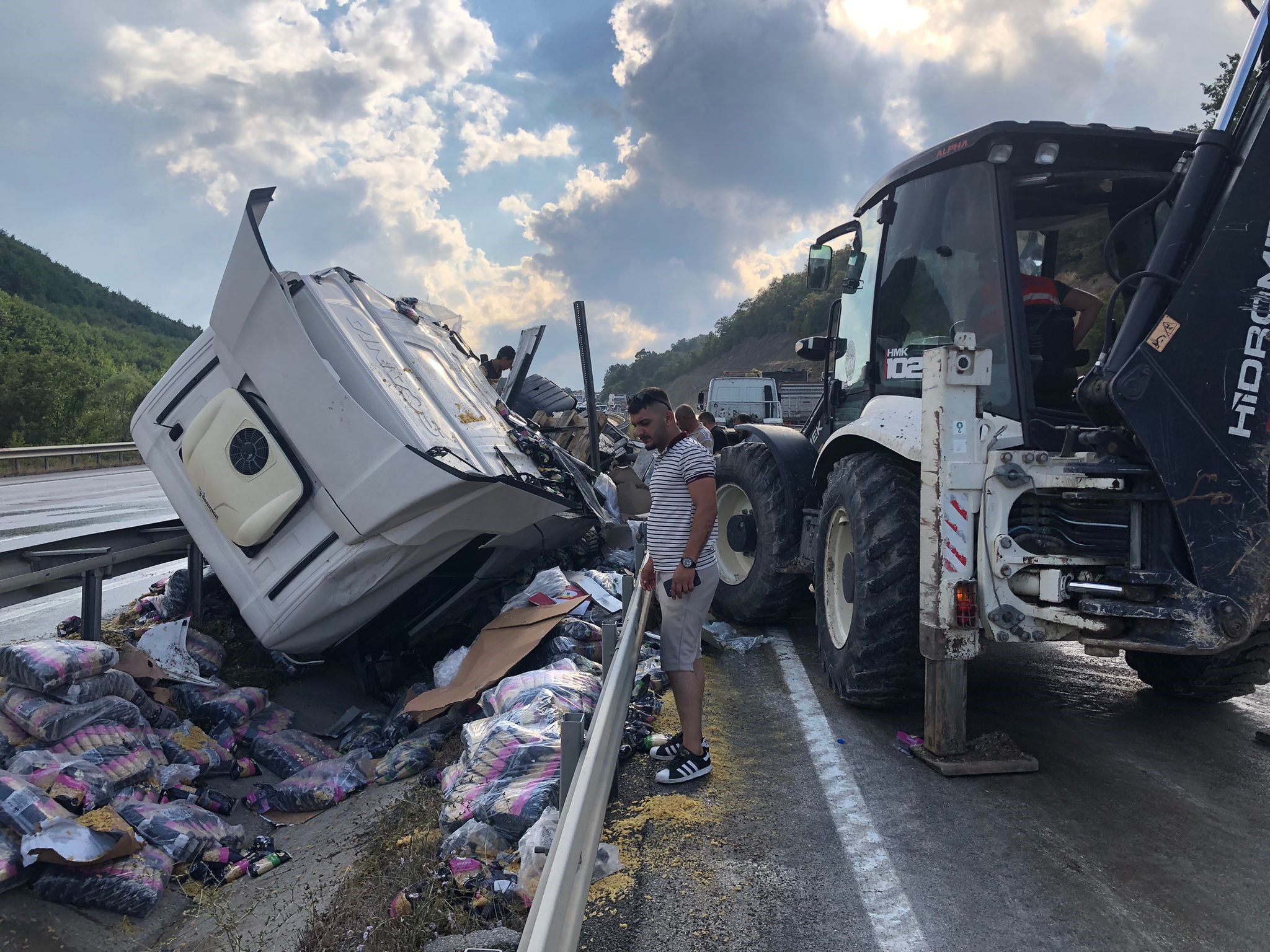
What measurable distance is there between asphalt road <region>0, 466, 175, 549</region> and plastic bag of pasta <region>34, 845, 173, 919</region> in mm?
2857

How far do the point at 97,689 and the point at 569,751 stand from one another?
319 cm

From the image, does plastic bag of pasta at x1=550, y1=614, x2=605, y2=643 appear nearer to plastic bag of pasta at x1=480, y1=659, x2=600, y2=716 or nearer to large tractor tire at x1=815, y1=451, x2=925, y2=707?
plastic bag of pasta at x1=480, y1=659, x2=600, y2=716

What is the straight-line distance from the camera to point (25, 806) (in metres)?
3.50

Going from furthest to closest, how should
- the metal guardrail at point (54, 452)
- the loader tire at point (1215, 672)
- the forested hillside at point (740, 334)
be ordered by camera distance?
the forested hillside at point (740, 334) → the metal guardrail at point (54, 452) → the loader tire at point (1215, 672)

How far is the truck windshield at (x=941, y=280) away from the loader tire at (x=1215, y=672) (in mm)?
1897

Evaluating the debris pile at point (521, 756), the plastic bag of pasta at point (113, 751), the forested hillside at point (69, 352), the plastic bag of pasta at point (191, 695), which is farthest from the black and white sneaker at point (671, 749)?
the forested hillside at point (69, 352)

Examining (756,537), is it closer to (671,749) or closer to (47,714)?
(671,749)

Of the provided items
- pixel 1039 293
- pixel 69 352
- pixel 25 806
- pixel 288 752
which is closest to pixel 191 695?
pixel 288 752

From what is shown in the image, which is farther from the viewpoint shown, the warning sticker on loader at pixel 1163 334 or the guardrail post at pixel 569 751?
the warning sticker on loader at pixel 1163 334

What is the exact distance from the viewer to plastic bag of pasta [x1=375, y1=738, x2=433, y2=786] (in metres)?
4.64

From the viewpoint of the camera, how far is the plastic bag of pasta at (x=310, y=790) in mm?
4652

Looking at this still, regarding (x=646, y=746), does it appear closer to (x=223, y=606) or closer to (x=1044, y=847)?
(x=1044, y=847)

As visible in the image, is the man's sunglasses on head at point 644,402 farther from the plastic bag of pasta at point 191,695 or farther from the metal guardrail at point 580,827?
the plastic bag of pasta at point 191,695

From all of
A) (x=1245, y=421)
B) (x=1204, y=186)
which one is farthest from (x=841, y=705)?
(x=1204, y=186)
